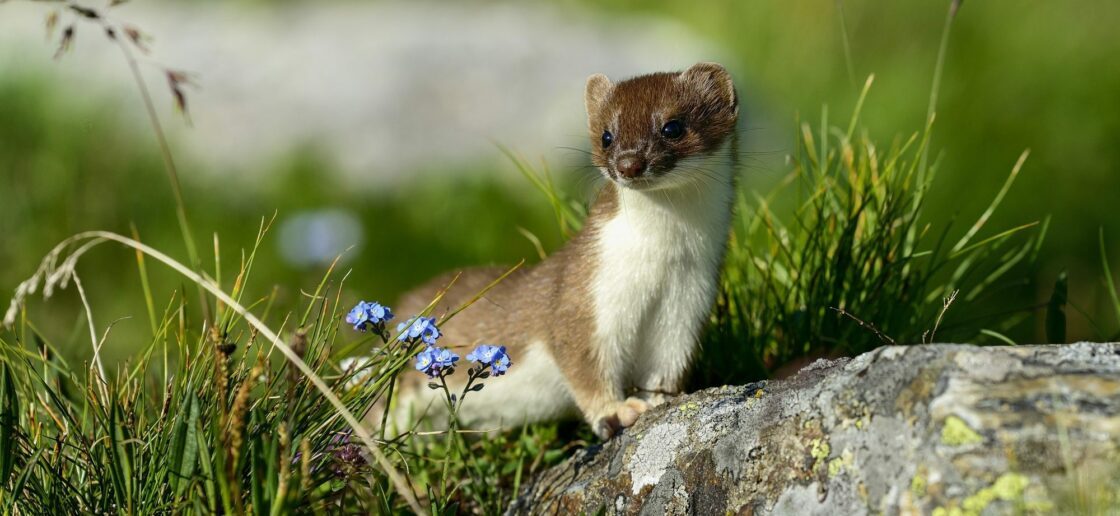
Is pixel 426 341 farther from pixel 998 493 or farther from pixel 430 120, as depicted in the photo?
pixel 430 120

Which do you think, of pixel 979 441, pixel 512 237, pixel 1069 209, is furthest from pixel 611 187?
pixel 1069 209

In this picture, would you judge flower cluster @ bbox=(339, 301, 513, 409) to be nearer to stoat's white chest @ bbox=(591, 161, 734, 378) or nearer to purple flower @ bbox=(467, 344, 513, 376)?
purple flower @ bbox=(467, 344, 513, 376)

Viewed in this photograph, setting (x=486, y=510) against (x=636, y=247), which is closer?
(x=486, y=510)

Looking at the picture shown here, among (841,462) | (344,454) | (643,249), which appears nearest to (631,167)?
(643,249)

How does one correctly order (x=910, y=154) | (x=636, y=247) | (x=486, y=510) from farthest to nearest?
(x=910, y=154), (x=636, y=247), (x=486, y=510)

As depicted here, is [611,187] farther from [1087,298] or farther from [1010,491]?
[1087,298]

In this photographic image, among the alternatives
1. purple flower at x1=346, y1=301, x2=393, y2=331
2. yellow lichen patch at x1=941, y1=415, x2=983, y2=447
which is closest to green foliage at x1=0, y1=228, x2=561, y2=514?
purple flower at x1=346, y1=301, x2=393, y2=331

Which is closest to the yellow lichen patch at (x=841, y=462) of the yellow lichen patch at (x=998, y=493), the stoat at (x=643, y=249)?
the yellow lichen patch at (x=998, y=493)

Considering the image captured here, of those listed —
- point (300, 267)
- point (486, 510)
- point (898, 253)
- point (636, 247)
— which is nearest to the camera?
point (486, 510)
